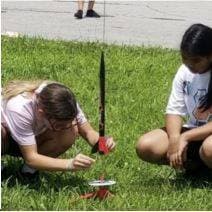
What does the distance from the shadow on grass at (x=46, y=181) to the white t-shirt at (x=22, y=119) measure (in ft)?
0.83

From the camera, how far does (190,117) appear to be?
4203mm

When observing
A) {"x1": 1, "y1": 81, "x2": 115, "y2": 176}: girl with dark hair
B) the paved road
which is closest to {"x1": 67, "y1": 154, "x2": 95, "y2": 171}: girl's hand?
{"x1": 1, "y1": 81, "x2": 115, "y2": 176}: girl with dark hair

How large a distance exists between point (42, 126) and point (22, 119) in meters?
0.16

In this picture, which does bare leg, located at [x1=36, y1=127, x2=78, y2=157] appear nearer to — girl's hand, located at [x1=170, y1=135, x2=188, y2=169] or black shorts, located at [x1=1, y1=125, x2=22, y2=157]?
black shorts, located at [x1=1, y1=125, x2=22, y2=157]

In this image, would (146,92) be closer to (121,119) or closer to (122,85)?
(122,85)

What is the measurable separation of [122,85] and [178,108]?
2.10 meters

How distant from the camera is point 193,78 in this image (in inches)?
163

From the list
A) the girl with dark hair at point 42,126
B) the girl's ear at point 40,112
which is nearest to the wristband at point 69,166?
the girl with dark hair at point 42,126

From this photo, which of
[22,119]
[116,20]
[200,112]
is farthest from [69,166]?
[116,20]

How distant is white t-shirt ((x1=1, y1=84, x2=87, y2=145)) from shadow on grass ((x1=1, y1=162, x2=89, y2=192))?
0.25 m

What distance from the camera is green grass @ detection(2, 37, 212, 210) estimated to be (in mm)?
→ 3672

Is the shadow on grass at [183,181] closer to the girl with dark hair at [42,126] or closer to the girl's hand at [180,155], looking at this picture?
the girl's hand at [180,155]

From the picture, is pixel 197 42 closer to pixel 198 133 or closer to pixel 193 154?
pixel 198 133

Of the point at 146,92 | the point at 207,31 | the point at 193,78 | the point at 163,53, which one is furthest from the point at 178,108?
the point at 163,53
